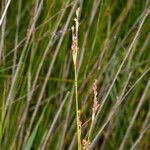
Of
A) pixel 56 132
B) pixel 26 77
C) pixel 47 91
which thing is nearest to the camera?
pixel 26 77

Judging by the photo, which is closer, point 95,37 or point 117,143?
point 95,37

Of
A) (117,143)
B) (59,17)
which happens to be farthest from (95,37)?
(117,143)

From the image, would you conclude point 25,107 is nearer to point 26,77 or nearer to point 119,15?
point 26,77

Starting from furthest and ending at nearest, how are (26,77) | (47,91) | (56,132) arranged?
(47,91), (56,132), (26,77)

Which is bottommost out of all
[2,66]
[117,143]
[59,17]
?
[117,143]

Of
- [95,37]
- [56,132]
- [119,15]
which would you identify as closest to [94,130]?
[56,132]

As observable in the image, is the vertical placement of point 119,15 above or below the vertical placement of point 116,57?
above

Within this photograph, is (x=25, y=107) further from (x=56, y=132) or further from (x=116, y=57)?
(x=116, y=57)
